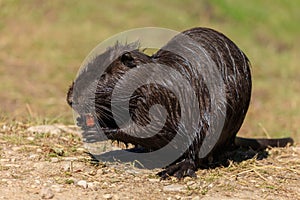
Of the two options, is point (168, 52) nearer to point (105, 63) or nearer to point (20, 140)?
point (105, 63)

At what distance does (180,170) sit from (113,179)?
1.46ft

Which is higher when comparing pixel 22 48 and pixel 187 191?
pixel 22 48

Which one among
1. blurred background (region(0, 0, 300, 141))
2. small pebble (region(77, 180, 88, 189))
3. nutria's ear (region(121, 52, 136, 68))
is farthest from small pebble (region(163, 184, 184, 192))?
blurred background (region(0, 0, 300, 141))

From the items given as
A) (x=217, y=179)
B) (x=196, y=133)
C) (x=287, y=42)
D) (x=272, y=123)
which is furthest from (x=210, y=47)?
(x=287, y=42)

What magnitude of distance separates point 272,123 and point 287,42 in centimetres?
565

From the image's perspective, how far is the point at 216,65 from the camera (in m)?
4.14

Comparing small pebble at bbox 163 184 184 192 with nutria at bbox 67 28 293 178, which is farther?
nutria at bbox 67 28 293 178

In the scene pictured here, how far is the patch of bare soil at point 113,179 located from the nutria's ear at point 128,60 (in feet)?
2.30

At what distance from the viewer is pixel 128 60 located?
13.4 feet

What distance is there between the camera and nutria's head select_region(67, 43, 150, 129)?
399 cm

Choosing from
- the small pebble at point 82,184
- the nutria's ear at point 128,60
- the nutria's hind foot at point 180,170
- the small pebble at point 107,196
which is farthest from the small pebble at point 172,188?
the nutria's ear at point 128,60

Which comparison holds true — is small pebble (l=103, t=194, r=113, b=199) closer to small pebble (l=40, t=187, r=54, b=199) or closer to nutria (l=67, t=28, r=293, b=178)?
small pebble (l=40, t=187, r=54, b=199)

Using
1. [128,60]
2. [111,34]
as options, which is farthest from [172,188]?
[111,34]

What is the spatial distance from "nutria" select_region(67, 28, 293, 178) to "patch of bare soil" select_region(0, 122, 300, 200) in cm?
19
